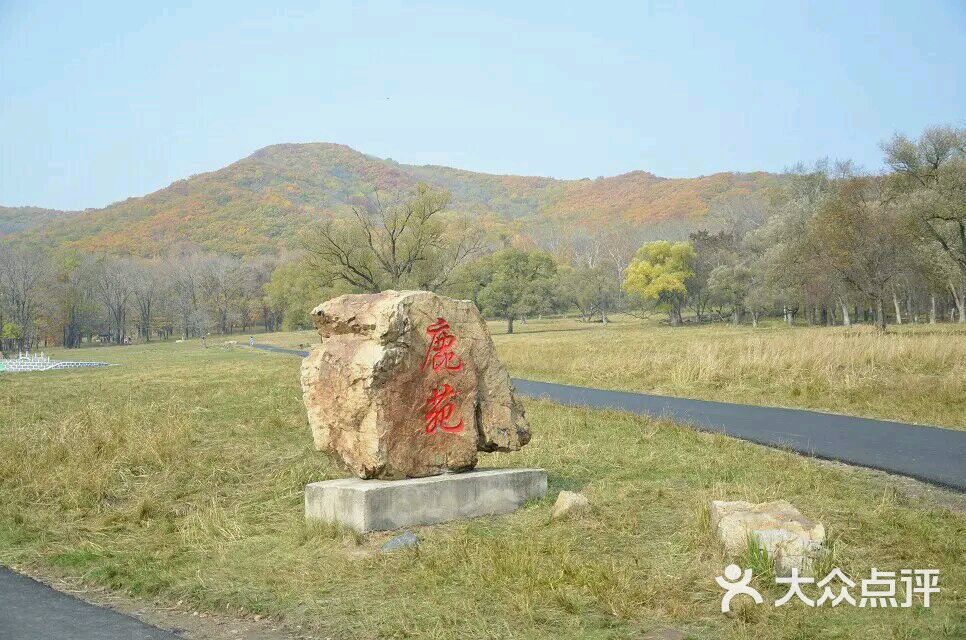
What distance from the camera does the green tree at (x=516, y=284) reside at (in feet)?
242

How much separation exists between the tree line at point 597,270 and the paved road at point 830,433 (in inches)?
905

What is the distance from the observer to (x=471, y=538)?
746 cm

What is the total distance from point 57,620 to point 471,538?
315 cm

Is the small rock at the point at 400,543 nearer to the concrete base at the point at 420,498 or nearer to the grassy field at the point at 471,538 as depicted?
the grassy field at the point at 471,538

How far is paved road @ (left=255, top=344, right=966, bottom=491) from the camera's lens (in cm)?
1062

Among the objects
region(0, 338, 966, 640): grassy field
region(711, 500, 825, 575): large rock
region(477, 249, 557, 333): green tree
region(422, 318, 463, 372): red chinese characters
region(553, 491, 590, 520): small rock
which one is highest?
region(477, 249, 557, 333): green tree

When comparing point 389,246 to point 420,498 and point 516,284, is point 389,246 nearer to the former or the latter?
point 516,284

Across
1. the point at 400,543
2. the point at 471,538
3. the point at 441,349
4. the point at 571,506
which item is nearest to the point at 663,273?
the point at 441,349

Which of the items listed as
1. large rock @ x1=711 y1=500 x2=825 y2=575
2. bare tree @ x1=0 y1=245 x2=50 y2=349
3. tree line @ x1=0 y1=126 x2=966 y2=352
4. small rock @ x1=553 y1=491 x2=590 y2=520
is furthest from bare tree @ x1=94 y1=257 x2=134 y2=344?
large rock @ x1=711 y1=500 x2=825 y2=575

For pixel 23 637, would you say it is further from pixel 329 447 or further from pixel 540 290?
pixel 540 290

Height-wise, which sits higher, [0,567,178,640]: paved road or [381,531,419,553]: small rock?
[381,531,419,553]: small rock

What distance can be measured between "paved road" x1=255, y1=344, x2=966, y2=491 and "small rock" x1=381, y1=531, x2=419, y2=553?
19.2 feet

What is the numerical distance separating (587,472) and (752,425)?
16.5ft

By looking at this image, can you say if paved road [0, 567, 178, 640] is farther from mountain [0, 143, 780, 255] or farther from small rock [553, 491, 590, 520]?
mountain [0, 143, 780, 255]
